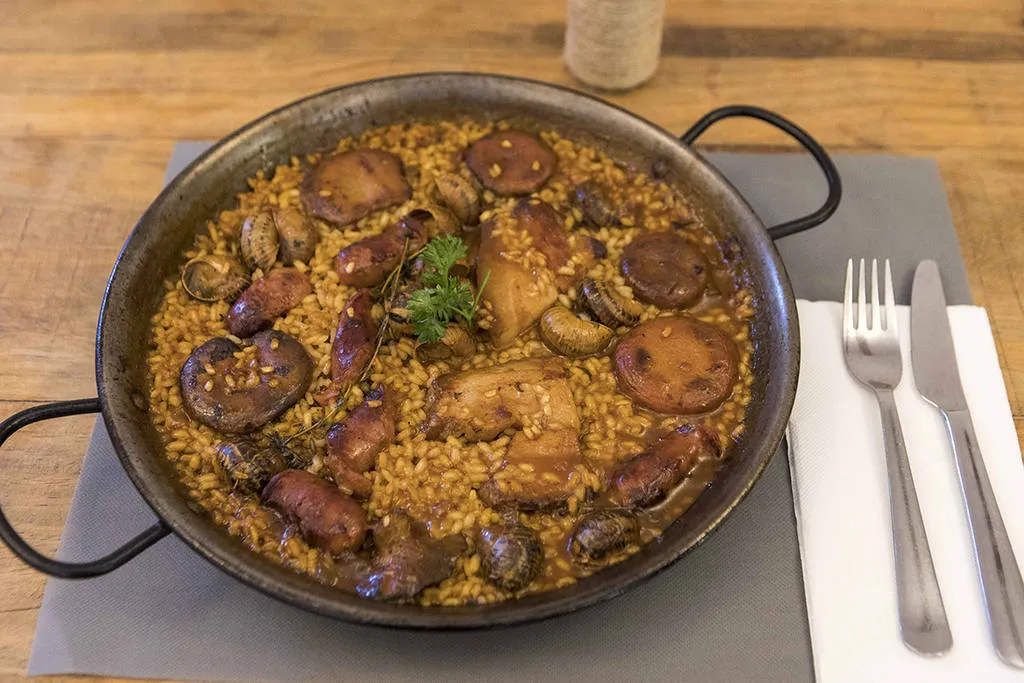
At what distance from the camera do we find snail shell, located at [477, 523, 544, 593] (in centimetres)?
193

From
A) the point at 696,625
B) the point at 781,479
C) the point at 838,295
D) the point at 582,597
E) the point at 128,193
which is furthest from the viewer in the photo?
the point at 128,193

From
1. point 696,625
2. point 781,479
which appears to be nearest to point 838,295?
point 781,479

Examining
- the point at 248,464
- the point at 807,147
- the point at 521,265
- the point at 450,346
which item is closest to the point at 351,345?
the point at 450,346

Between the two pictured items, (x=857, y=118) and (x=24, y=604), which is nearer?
(x=24, y=604)

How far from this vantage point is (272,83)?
3.53 m

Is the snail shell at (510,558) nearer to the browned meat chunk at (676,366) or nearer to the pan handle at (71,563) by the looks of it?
the browned meat chunk at (676,366)

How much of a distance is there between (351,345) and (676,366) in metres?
0.91

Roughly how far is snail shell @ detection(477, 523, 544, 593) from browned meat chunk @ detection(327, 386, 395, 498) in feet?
1.19

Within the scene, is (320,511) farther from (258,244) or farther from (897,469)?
(897,469)

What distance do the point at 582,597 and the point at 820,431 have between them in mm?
986

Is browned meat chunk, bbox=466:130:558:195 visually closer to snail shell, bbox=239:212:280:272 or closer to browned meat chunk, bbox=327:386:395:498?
snail shell, bbox=239:212:280:272

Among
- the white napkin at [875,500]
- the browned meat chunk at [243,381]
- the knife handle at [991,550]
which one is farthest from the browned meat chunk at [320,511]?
the knife handle at [991,550]

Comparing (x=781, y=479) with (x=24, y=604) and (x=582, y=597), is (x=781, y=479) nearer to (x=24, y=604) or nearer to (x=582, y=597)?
(x=582, y=597)

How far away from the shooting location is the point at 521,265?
96.3 inches
